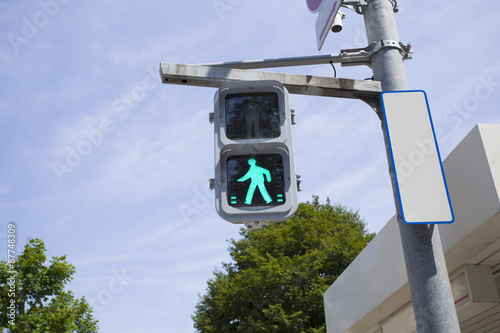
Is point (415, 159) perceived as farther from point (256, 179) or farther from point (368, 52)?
point (256, 179)

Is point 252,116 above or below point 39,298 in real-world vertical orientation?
below

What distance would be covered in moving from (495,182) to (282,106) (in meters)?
2.22

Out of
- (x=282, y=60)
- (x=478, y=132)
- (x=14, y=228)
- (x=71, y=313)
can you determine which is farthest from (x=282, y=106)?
(x=71, y=313)

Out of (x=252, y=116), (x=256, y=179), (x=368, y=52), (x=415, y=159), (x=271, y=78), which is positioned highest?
(x=368, y=52)

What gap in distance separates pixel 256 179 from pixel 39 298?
78.7 feet

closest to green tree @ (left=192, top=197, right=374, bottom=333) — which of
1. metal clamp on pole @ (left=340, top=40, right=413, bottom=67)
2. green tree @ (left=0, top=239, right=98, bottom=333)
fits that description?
green tree @ (left=0, top=239, right=98, bottom=333)

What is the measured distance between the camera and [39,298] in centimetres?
2431

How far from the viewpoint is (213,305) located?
105 feet

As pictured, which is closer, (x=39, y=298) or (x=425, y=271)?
(x=425, y=271)

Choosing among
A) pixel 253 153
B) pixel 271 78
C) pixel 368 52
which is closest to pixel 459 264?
pixel 368 52

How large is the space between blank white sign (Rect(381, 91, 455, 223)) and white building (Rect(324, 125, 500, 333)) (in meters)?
1.23

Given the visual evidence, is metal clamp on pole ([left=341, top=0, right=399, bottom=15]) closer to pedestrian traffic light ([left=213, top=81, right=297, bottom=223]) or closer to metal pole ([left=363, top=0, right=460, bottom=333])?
metal pole ([left=363, top=0, right=460, bottom=333])

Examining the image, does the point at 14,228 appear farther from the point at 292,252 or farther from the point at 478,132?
the point at 478,132

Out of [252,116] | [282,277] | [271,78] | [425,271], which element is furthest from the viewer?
[282,277]
